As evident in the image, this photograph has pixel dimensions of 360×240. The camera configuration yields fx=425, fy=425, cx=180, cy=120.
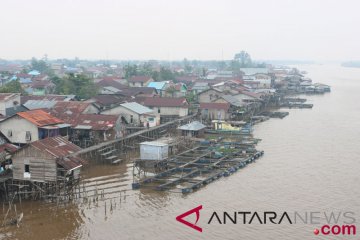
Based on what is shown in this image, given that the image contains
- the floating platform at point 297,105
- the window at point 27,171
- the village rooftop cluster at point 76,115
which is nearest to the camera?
the window at point 27,171

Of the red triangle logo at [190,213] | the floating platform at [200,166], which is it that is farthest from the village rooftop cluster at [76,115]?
the red triangle logo at [190,213]

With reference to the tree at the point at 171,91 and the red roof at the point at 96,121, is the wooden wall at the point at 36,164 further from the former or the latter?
the tree at the point at 171,91

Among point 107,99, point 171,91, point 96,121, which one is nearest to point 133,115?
point 96,121

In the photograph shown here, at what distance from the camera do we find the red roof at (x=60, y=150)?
19.6 m

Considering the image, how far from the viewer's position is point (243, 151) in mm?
28766

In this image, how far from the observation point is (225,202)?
2028 cm

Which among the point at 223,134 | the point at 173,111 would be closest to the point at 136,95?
the point at 173,111

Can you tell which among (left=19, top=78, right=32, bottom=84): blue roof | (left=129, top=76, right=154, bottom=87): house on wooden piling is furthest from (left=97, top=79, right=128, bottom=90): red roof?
(left=19, top=78, right=32, bottom=84): blue roof

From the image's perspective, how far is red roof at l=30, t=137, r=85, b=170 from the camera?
19.6m

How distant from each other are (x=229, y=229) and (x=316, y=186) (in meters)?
7.50

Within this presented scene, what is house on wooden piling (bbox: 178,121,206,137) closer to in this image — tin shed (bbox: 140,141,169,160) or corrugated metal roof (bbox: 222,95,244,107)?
tin shed (bbox: 140,141,169,160)

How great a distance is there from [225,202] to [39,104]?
2144cm

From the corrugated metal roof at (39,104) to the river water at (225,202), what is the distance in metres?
11.7

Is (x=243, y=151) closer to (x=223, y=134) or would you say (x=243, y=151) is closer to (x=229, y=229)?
(x=223, y=134)
